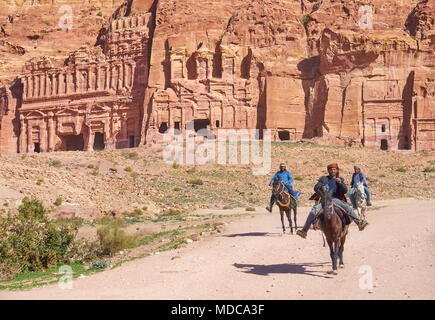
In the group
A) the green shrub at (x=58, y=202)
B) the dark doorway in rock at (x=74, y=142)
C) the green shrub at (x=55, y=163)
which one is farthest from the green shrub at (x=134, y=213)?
the dark doorway in rock at (x=74, y=142)

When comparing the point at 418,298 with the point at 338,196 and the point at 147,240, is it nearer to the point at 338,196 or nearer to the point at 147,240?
the point at 338,196

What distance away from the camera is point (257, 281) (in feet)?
34.8

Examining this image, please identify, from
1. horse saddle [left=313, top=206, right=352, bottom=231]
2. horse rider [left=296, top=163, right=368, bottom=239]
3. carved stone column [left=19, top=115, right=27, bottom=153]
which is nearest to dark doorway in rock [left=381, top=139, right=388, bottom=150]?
Answer: carved stone column [left=19, top=115, right=27, bottom=153]

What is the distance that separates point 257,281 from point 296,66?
45456 millimetres

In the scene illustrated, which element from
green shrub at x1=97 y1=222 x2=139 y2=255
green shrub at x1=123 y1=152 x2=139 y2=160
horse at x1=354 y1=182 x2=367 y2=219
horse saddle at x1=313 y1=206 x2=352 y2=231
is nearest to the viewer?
horse saddle at x1=313 y1=206 x2=352 y2=231

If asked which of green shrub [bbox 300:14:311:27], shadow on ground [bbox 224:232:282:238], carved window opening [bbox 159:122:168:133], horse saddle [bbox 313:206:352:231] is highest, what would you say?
green shrub [bbox 300:14:311:27]

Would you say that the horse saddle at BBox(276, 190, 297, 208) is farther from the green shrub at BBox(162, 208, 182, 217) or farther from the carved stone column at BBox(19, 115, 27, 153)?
the carved stone column at BBox(19, 115, 27, 153)

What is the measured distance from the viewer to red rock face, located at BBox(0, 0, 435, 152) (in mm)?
50219

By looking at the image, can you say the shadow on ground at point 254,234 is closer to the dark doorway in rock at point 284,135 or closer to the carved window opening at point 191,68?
the dark doorway in rock at point 284,135

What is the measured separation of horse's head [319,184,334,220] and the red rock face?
1512 inches

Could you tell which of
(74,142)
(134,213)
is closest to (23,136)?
(74,142)

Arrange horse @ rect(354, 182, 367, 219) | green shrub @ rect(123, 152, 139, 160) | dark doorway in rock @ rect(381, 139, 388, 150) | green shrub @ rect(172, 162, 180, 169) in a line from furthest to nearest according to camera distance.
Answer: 1. dark doorway in rock @ rect(381, 139, 388, 150)
2. green shrub @ rect(123, 152, 139, 160)
3. green shrub @ rect(172, 162, 180, 169)
4. horse @ rect(354, 182, 367, 219)

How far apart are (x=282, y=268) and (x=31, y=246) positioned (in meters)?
7.33
